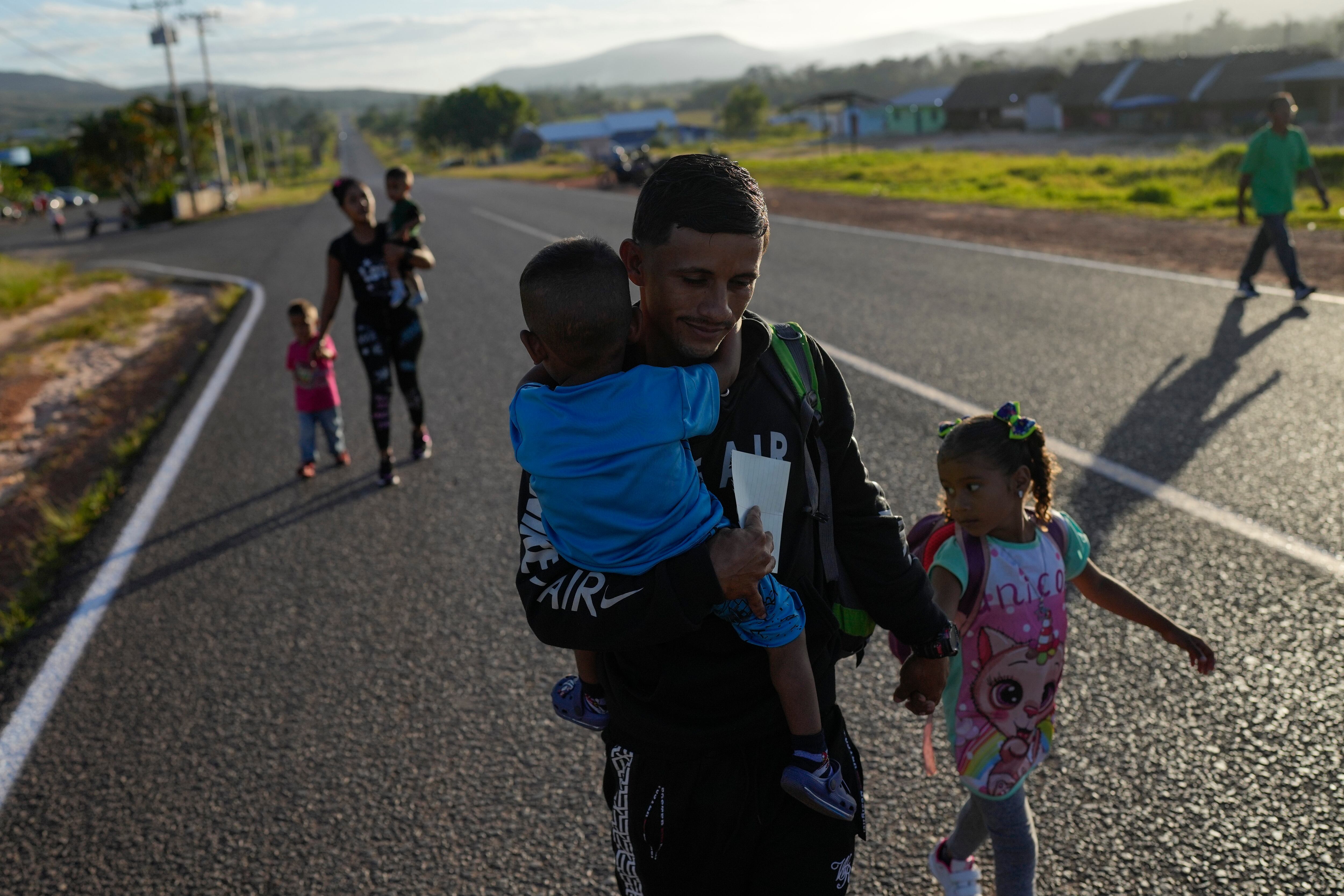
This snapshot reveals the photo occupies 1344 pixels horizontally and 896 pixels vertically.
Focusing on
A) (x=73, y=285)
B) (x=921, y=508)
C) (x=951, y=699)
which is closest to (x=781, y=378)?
(x=951, y=699)

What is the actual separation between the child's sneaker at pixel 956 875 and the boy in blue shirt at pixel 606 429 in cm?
140

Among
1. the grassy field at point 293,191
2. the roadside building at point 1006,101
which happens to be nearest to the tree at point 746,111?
the roadside building at point 1006,101

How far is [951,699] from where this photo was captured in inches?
97.6

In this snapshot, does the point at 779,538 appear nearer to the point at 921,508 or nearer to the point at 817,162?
the point at 921,508

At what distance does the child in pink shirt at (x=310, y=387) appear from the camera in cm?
655

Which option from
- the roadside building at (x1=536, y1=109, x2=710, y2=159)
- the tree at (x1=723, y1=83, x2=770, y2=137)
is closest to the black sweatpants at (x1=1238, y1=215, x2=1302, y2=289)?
the tree at (x1=723, y1=83, x2=770, y2=137)

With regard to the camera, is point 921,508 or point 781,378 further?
point 921,508

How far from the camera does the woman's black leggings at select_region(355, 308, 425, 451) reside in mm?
6262

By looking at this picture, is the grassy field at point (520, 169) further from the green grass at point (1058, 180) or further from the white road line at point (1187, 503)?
the white road line at point (1187, 503)

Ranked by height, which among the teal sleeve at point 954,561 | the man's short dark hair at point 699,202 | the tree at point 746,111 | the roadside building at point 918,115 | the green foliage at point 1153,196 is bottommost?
the teal sleeve at point 954,561

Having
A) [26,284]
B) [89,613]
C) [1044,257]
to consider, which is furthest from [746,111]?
[89,613]

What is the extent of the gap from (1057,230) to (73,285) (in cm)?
2000

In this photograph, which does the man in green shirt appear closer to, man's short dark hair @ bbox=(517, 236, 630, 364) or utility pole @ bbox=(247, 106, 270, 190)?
man's short dark hair @ bbox=(517, 236, 630, 364)

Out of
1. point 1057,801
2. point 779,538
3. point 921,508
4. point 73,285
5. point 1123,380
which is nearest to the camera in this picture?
point 779,538
